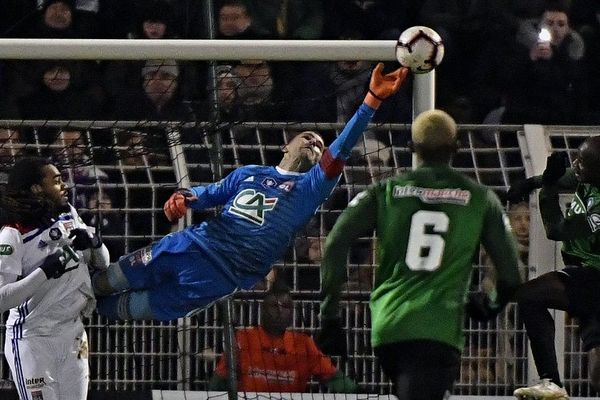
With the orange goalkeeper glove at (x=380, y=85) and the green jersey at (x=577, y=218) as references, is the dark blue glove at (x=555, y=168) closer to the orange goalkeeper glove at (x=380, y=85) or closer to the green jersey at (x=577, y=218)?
the green jersey at (x=577, y=218)

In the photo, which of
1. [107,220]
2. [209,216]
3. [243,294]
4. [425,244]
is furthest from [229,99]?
[425,244]

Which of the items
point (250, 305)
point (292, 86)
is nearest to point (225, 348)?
point (250, 305)

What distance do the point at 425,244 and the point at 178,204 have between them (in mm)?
2198

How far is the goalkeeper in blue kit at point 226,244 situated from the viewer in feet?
29.1

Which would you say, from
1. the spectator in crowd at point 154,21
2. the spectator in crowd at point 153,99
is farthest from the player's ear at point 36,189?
the spectator in crowd at point 154,21

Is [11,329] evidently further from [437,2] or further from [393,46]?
[437,2]

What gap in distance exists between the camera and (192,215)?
987cm

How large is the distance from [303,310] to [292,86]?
227 cm

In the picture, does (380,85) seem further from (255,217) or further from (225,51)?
(255,217)

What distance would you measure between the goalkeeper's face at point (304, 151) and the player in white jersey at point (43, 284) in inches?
59.0

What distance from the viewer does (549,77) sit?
11906 millimetres

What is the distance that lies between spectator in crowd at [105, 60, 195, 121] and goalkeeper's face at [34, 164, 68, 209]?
2778 millimetres

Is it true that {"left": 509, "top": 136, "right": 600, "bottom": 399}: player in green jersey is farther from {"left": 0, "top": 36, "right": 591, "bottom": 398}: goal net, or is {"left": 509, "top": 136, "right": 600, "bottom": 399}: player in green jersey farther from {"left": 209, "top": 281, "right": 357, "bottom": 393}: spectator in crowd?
{"left": 209, "top": 281, "right": 357, "bottom": 393}: spectator in crowd

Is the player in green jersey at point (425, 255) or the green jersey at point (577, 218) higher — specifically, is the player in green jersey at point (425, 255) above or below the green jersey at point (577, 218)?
below
